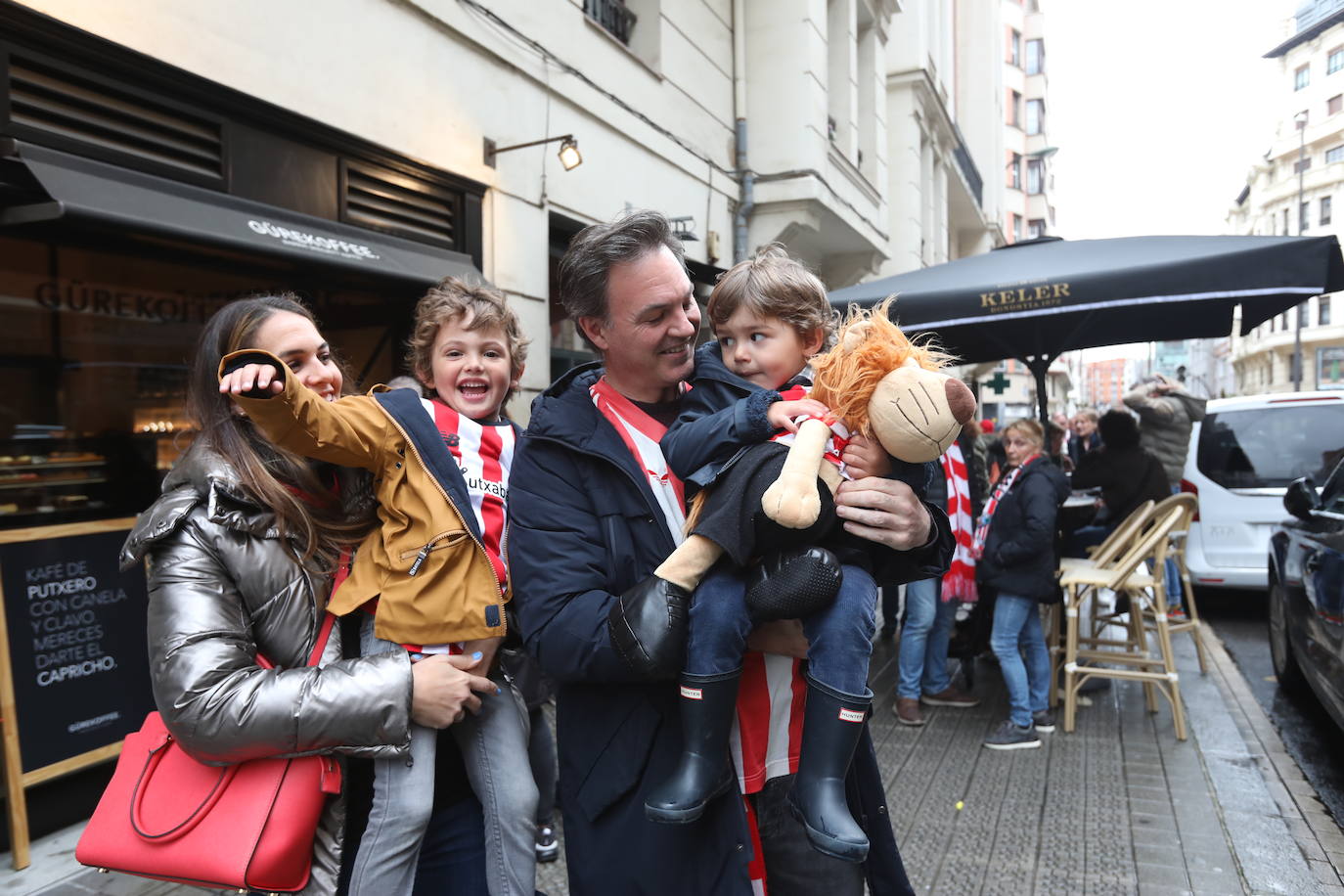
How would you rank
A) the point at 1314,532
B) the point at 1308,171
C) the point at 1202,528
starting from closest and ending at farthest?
the point at 1314,532 < the point at 1202,528 < the point at 1308,171

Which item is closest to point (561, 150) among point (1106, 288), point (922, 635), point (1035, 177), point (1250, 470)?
point (1106, 288)

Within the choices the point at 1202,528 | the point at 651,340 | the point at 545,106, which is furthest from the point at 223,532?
the point at 1202,528

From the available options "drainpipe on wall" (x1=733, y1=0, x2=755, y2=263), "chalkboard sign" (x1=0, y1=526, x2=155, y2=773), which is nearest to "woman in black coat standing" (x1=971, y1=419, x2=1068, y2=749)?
"chalkboard sign" (x1=0, y1=526, x2=155, y2=773)

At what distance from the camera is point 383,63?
517cm

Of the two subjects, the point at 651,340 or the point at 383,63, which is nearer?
the point at 651,340

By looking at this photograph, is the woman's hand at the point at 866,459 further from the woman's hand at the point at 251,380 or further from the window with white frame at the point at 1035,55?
the window with white frame at the point at 1035,55

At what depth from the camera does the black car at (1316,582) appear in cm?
399

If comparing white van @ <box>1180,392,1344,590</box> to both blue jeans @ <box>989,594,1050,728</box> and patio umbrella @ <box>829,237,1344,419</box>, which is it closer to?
patio umbrella @ <box>829,237,1344,419</box>

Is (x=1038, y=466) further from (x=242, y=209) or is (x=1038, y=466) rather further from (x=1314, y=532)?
(x=242, y=209)

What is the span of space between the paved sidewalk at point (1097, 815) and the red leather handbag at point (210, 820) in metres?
2.15

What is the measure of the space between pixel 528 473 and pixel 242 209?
3.40m

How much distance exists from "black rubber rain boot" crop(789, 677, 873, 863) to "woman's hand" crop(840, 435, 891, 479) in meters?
0.41

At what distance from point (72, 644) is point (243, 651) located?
9.81 ft

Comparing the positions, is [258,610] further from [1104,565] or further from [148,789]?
[1104,565]
